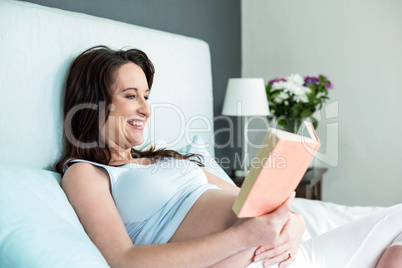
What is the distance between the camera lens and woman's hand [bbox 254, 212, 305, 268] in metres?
1.23

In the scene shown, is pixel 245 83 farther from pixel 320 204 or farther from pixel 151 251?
pixel 151 251

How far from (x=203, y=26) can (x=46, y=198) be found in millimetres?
2070

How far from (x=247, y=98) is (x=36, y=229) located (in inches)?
73.4

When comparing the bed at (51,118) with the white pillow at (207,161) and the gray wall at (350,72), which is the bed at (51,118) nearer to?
the white pillow at (207,161)

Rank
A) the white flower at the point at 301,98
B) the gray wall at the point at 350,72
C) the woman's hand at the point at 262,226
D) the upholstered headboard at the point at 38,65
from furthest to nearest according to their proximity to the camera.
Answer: the gray wall at the point at 350,72
the white flower at the point at 301,98
the upholstered headboard at the point at 38,65
the woman's hand at the point at 262,226

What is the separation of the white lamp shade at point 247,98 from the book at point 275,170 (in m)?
1.62

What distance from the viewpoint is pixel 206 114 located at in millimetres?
2553

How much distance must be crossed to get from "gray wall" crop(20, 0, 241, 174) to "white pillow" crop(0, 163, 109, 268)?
2.66 feet

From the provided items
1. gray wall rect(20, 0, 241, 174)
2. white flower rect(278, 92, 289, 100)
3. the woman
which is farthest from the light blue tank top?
white flower rect(278, 92, 289, 100)

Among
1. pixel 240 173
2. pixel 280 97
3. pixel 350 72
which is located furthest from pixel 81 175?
pixel 350 72

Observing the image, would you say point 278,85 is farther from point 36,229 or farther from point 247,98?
point 36,229

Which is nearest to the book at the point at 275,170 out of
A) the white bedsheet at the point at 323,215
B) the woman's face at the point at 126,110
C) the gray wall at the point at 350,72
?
the woman's face at the point at 126,110

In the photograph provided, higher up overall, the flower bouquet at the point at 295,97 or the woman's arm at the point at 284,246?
the flower bouquet at the point at 295,97

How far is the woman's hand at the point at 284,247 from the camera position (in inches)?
48.4
